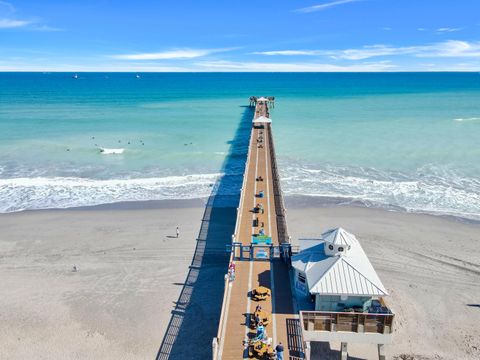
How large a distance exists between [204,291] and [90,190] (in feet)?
67.2

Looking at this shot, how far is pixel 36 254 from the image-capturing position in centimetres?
2556

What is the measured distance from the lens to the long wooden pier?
15.1 metres

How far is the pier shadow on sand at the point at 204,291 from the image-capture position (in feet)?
58.4

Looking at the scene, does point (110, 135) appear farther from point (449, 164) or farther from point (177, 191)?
point (449, 164)

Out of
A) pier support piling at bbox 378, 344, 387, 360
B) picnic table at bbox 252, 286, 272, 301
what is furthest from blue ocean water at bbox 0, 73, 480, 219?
picnic table at bbox 252, 286, 272, 301

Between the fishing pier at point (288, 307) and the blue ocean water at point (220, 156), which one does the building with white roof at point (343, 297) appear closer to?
the fishing pier at point (288, 307)

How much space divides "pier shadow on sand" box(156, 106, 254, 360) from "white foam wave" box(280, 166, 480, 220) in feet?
25.6

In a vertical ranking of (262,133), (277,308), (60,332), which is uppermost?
(262,133)

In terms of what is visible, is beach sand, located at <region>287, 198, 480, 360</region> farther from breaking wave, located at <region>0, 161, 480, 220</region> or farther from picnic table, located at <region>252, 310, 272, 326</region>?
picnic table, located at <region>252, 310, 272, 326</region>

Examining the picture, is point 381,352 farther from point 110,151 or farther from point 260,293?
point 110,151

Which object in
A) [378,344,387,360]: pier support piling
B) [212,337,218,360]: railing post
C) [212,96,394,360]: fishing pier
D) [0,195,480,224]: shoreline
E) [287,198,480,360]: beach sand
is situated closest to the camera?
[212,337,218,360]: railing post

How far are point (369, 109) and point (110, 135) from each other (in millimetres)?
57214

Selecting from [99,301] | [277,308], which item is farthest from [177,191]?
[277,308]

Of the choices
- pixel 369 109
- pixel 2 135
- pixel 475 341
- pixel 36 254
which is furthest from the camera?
pixel 369 109
